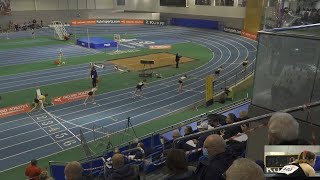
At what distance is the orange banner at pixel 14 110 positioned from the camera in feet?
53.8

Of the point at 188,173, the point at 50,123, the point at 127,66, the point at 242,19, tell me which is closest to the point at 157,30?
the point at 242,19

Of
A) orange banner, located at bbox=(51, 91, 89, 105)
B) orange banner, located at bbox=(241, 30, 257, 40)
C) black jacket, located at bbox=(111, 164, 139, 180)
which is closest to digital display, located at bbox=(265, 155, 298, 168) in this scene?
black jacket, located at bbox=(111, 164, 139, 180)

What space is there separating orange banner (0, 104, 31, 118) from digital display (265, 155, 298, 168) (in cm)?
1562

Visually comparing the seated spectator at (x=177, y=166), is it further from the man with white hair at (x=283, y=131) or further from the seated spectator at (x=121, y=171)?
the seated spectator at (x=121, y=171)

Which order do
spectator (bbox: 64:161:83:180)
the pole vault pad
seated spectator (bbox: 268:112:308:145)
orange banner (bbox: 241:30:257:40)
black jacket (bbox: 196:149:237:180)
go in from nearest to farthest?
seated spectator (bbox: 268:112:308:145), black jacket (bbox: 196:149:237:180), spectator (bbox: 64:161:83:180), the pole vault pad, orange banner (bbox: 241:30:257:40)

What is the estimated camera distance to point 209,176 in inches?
156

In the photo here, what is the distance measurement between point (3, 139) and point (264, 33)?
1192 cm

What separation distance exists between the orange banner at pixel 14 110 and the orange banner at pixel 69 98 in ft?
4.74

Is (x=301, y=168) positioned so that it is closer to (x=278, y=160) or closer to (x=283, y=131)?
(x=278, y=160)

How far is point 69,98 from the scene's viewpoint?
18703 millimetres

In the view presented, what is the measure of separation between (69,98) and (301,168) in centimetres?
1694

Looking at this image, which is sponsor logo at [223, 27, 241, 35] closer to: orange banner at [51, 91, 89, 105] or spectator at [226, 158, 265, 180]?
orange banner at [51, 91, 89, 105]

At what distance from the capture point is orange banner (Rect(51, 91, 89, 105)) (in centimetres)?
1823

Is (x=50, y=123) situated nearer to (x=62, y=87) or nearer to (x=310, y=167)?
(x=62, y=87)
